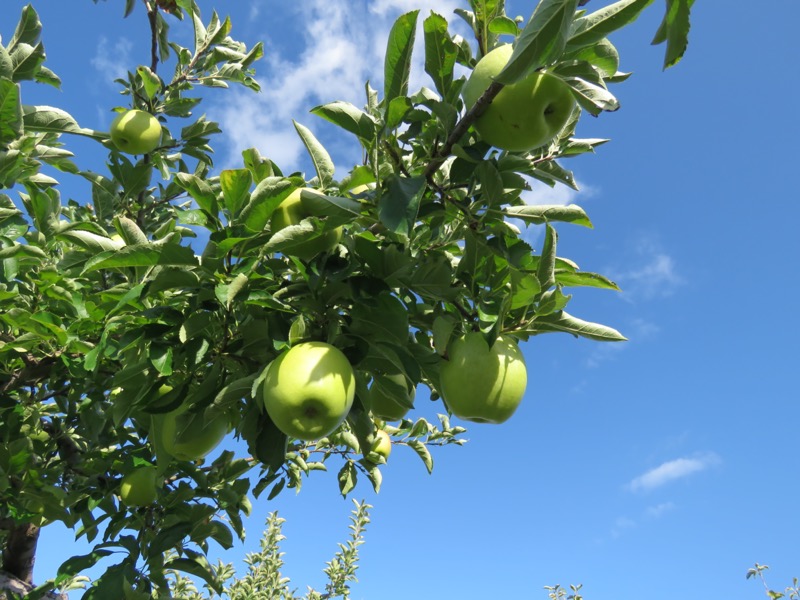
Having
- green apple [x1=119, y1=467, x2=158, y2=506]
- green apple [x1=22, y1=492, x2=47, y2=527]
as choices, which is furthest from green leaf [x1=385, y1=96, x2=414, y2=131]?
green apple [x1=22, y1=492, x2=47, y2=527]

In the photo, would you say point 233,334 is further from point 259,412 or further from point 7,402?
point 7,402

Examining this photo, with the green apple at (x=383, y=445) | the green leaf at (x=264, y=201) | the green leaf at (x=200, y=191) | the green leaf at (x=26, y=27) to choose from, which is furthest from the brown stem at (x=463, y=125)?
the green apple at (x=383, y=445)

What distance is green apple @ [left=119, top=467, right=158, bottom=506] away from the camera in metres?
3.35

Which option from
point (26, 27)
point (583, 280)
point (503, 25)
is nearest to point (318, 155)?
point (503, 25)

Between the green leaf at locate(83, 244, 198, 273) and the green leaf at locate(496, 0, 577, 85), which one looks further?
the green leaf at locate(83, 244, 198, 273)

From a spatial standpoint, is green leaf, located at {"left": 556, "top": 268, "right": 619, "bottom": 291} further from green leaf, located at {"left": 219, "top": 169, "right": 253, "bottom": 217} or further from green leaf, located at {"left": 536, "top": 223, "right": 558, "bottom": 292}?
green leaf, located at {"left": 219, "top": 169, "right": 253, "bottom": 217}

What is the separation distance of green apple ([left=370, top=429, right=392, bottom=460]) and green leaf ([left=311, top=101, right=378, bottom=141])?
8.40ft

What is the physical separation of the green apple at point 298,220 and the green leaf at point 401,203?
28 centimetres

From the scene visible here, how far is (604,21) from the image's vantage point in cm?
147

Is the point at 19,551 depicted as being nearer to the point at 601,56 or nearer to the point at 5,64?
the point at 5,64

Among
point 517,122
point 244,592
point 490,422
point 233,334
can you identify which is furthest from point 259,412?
point 244,592

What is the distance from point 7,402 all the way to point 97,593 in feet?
3.13

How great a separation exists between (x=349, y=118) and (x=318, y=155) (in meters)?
0.40

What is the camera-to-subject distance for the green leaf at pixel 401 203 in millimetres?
1757
